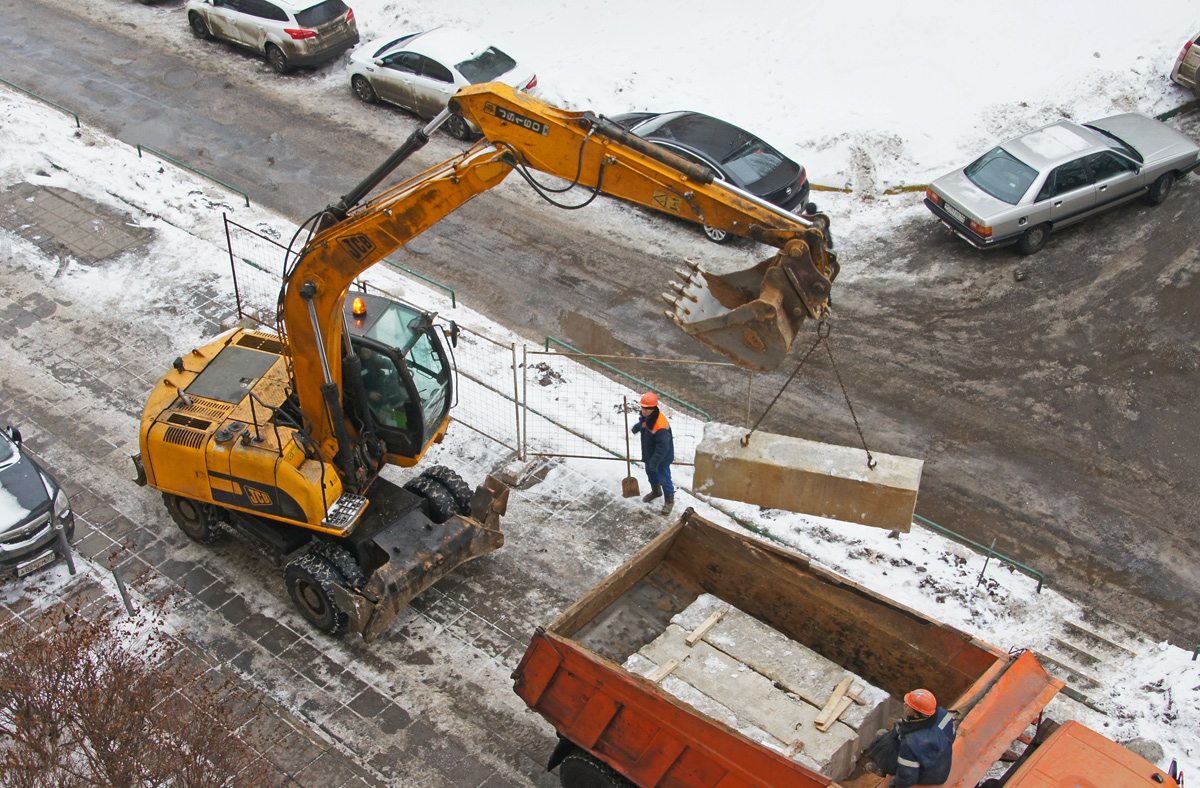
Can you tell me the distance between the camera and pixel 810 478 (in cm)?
1159

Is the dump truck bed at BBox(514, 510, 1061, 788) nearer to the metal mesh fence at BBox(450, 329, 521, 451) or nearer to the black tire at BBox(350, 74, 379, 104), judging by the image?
the metal mesh fence at BBox(450, 329, 521, 451)

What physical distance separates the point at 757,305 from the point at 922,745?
327 cm

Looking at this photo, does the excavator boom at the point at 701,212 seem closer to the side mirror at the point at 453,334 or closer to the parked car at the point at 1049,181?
the side mirror at the point at 453,334

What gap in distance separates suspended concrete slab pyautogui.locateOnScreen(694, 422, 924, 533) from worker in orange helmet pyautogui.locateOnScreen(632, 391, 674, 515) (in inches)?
16.8

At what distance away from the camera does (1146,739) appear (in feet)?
33.1

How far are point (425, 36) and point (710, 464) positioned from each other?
38.6ft

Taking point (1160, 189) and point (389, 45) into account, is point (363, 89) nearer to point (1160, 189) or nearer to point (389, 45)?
point (389, 45)

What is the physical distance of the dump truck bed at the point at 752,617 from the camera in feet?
26.5

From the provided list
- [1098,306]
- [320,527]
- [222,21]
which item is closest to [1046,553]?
[1098,306]

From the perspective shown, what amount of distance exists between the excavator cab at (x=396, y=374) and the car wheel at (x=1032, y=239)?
9818mm

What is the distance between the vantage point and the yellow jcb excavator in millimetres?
8734

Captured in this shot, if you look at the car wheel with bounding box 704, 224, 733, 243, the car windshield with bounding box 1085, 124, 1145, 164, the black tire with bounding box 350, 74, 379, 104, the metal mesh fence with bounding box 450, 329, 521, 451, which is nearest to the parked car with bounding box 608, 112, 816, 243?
the car wheel with bounding box 704, 224, 733, 243

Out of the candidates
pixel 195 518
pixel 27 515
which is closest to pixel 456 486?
pixel 195 518

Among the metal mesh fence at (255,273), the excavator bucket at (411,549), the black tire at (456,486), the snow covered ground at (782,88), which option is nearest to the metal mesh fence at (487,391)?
the snow covered ground at (782,88)
